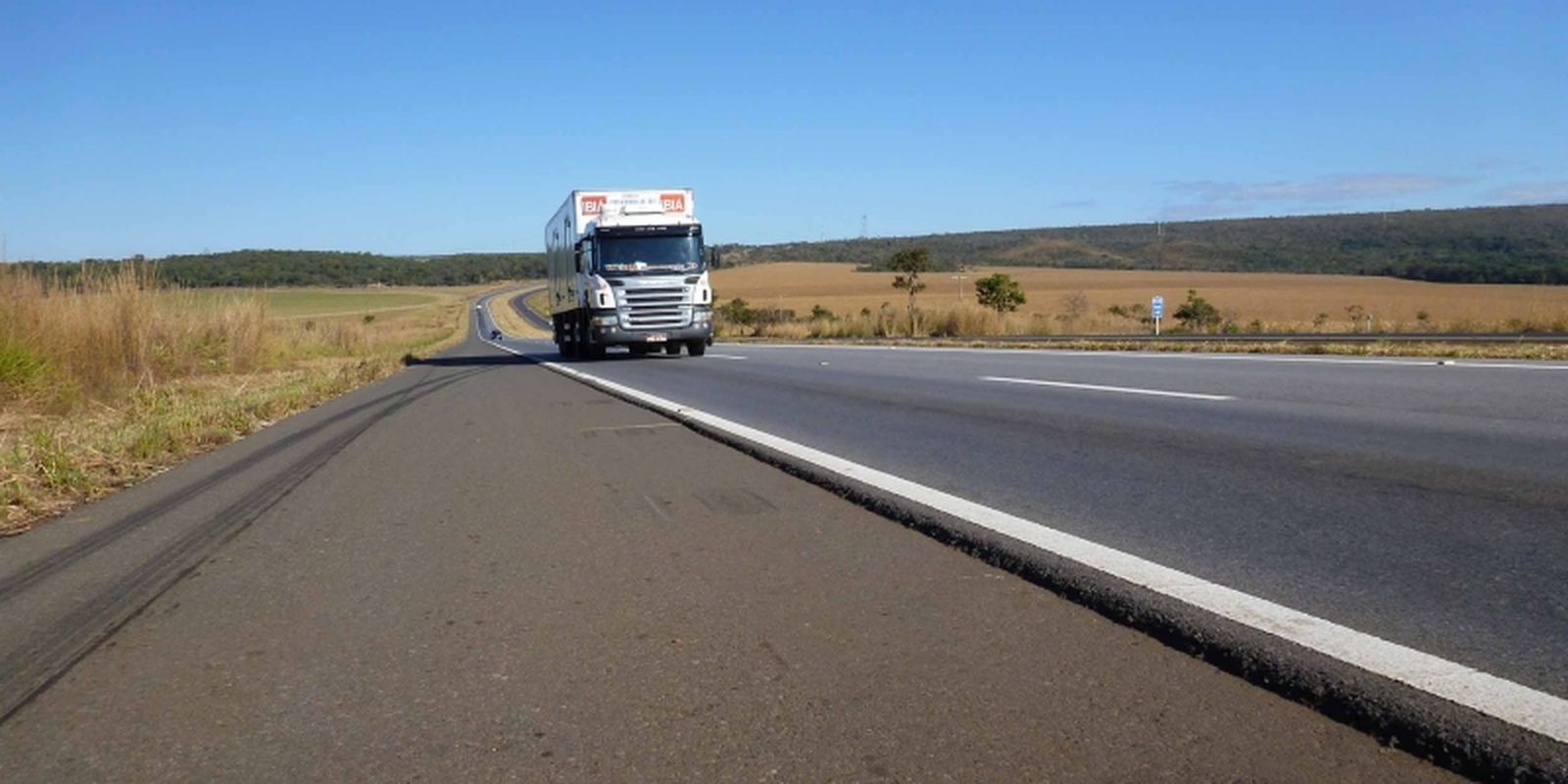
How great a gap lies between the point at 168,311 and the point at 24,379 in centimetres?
640

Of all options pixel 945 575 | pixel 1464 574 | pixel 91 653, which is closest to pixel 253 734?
pixel 91 653

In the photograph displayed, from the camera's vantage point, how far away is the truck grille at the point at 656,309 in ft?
90.4

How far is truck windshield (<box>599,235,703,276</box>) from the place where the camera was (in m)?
27.4

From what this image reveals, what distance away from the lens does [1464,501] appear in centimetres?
601

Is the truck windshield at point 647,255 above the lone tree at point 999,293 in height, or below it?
above

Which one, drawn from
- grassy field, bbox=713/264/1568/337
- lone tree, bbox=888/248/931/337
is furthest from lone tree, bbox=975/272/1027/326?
lone tree, bbox=888/248/931/337

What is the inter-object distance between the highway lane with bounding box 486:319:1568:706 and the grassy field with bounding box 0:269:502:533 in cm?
501

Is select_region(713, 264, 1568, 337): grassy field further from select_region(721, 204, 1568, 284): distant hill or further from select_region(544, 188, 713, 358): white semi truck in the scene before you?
select_region(544, 188, 713, 358): white semi truck

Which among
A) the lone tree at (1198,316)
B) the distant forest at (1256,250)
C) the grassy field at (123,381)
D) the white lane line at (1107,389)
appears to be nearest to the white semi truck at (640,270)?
the grassy field at (123,381)

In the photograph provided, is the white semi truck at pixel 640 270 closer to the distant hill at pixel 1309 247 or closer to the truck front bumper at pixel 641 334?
the truck front bumper at pixel 641 334

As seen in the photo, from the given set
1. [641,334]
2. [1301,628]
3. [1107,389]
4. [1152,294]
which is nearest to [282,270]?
[1152,294]

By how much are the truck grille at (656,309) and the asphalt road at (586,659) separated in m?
20.2

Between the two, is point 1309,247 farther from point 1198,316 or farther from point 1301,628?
point 1301,628

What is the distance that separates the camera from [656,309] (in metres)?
27.8
